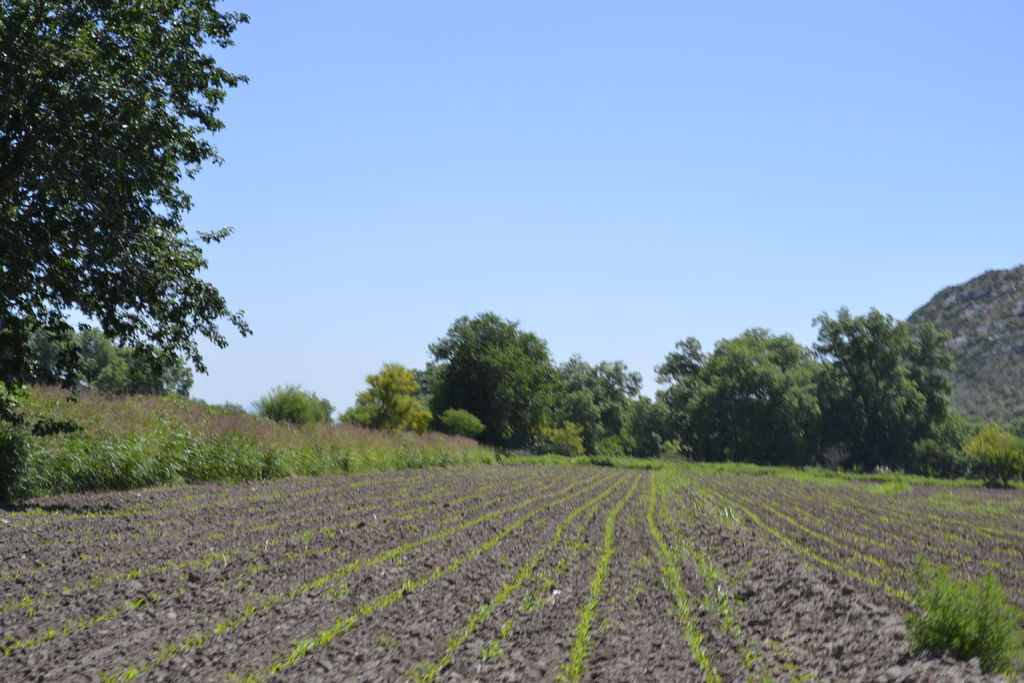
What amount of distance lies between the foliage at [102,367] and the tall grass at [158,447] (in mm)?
815

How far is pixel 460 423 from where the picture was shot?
57719 mm

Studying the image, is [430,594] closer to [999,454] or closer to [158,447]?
[158,447]

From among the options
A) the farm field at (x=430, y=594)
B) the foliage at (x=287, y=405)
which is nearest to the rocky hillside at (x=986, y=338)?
the foliage at (x=287, y=405)

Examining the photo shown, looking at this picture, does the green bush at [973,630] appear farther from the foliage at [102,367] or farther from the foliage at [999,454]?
the foliage at [999,454]

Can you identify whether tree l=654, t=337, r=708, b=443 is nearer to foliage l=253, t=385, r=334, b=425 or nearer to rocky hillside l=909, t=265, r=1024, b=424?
rocky hillside l=909, t=265, r=1024, b=424

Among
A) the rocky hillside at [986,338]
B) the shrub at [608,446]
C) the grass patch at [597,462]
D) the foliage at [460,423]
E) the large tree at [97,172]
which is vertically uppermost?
the rocky hillside at [986,338]

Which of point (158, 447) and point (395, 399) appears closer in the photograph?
point (158, 447)

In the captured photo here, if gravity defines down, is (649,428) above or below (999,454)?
above

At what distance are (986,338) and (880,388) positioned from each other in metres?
81.1

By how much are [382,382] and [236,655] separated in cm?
5524

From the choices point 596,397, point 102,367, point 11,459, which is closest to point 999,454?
point 11,459

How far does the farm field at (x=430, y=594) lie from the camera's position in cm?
580

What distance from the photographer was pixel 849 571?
36.6 ft

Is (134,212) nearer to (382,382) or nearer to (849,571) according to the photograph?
(849,571)
